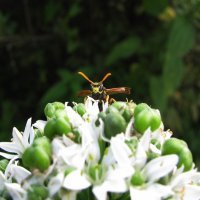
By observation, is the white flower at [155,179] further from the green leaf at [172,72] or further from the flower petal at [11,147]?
the green leaf at [172,72]

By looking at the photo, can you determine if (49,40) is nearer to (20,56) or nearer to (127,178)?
(20,56)

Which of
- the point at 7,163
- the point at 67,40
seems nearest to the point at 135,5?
the point at 67,40

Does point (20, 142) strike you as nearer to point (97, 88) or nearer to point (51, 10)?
point (97, 88)

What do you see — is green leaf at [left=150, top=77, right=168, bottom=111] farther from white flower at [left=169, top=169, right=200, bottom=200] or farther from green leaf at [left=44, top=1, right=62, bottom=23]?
white flower at [left=169, top=169, right=200, bottom=200]

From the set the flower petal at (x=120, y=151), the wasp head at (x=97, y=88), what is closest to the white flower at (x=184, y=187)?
the flower petal at (x=120, y=151)

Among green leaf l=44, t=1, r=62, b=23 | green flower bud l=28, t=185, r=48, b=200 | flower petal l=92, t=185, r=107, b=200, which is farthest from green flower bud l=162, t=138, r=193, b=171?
green leaf l=44, t=1, r=62, b=23

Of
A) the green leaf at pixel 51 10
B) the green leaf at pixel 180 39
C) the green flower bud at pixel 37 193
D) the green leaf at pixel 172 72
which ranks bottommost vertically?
the green flower bud at pixel 37 193
